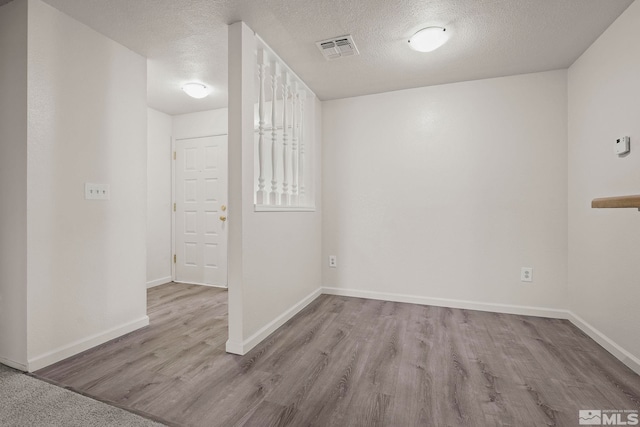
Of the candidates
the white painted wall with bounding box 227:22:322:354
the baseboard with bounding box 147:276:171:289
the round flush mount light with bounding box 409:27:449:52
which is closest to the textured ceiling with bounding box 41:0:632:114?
the round flush mount light with bounding box 409:27:449:52

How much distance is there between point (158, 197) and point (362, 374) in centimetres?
365

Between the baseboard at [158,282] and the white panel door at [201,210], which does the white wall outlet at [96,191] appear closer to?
the white panel door at [201,210]

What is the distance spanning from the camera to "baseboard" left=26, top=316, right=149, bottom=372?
1.86 metres

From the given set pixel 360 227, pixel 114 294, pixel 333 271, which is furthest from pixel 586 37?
pixel 114 294

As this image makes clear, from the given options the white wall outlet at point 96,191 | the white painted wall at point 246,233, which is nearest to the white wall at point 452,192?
the white painted wall at point 246,233

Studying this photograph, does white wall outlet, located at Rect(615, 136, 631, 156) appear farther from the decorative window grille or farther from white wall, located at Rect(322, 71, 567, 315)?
the decorative window grille

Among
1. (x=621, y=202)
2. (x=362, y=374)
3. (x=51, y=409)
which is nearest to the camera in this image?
(x=621, y=202)

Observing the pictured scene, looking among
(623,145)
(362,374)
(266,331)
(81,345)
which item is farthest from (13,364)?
(623,145)

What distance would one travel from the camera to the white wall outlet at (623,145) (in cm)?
196

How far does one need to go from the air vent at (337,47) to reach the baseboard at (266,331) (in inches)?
91.6

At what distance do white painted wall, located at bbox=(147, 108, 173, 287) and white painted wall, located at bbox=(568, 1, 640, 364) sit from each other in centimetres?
474

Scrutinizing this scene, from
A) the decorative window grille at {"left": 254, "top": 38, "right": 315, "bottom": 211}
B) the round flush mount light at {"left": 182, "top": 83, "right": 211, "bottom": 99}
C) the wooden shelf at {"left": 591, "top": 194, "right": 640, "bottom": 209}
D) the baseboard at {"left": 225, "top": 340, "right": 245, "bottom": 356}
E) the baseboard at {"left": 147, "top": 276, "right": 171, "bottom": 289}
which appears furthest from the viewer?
the baseboard at {"left": 147, "top": 276, "right": 171, "bottom": 289}

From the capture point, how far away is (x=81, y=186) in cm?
214

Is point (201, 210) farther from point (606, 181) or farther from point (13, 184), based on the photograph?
point (606, 181)
